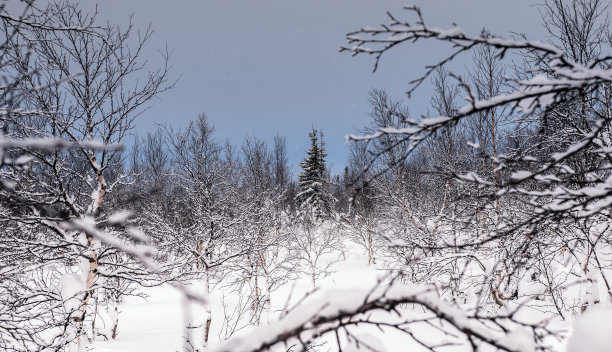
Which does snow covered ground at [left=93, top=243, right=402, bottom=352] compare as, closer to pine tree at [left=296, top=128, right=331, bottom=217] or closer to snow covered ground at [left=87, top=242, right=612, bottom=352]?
snow covered ground at [left=87, top=242, right=612, bottom=352]

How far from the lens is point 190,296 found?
0.88m

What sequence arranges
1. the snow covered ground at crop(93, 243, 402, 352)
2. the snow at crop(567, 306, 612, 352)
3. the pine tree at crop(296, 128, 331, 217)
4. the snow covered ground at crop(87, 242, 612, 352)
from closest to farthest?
1. the snow at crop(567, 306, 612, 352)
2. the snow covered ground at crop(87, 242, 612, 352)
3. the snow covered ground at crop(93, 243, 402, 352)
4. the pine tree at crop(296, 128, 331, 217)

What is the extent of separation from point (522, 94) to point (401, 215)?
16.4m

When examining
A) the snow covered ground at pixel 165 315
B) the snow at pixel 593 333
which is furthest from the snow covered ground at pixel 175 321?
the snow at pixel 593 333

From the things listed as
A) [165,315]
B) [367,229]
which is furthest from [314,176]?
[367,229]

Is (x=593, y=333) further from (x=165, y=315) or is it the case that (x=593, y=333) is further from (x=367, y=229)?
(x=165, y=315)

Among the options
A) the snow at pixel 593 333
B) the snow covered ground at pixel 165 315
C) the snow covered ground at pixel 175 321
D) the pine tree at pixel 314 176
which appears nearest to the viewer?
the snow at pixel 593 333

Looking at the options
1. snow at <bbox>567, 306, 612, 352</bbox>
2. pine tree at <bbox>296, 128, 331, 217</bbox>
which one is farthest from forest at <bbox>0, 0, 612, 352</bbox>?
pine tree at <bbox>296, 128, 331, 217</bbox>

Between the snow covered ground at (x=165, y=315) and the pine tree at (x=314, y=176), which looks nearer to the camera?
the snow covered ground at (x=165, y=315)

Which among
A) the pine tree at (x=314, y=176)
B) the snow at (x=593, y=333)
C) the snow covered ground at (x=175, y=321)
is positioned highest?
the pine tree at (x=314, y=176)

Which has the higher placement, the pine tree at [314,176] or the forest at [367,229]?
the pine tree at [314,176]

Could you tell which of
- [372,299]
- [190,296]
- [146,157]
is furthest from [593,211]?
[146,157]

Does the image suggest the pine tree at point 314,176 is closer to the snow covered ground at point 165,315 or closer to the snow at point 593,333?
the snow covered ground at point 165,315

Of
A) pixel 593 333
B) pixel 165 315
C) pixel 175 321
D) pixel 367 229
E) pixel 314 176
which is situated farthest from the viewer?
pixel 314 176
